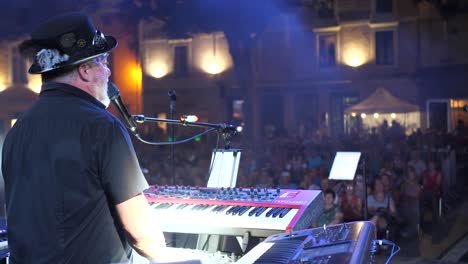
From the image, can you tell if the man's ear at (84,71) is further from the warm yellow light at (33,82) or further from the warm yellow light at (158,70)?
the warm yellow light at (158,70)

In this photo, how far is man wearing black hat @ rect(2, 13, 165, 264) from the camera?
161cm

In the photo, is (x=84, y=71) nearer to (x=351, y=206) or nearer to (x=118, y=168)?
(x=118, y=168)

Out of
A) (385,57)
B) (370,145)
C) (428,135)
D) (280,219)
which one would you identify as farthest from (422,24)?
(280,219)

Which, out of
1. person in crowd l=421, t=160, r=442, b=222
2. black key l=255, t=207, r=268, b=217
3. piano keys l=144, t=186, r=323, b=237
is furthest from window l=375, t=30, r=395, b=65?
black key l=255, t=207, r=268, b=217

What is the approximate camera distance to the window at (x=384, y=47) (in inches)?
816

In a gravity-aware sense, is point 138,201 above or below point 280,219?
above

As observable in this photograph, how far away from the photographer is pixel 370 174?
9.06 m

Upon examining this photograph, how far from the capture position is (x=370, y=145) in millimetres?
11609

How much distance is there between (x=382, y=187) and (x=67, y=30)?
612cm

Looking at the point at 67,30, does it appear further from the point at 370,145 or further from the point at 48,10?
the point at 48,10

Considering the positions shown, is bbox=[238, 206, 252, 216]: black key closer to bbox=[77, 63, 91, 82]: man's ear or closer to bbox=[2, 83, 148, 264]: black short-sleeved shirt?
bbox=[2, 83, 148, 264]: black short-sleeved shirt

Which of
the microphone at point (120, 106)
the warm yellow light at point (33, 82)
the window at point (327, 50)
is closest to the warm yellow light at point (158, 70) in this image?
the warm yellow light at point (33, 82)

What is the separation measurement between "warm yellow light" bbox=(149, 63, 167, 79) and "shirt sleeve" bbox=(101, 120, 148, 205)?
2196 cm

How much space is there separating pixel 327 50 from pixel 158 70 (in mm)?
7720
